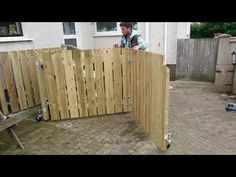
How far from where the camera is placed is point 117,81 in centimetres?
509

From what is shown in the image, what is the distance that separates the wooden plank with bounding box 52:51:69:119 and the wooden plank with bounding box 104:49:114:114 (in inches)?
36.4

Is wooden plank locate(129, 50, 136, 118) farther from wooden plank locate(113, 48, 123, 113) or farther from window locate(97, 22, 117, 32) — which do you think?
window locate(97, 22, 117, 32)

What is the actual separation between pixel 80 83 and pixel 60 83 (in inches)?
17.0

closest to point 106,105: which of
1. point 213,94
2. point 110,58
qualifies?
point 110,58

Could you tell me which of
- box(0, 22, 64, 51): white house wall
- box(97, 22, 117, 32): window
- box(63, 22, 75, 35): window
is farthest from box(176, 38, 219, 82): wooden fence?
box(63, 22, 75, 35): window

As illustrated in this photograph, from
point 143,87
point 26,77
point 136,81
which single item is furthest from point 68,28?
point 143,87

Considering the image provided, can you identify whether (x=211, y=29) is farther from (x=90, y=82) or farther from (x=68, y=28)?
(x=90, y=82)

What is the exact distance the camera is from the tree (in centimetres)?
981

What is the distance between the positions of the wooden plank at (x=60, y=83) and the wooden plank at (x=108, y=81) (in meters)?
0.92

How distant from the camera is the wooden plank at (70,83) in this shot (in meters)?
4.76

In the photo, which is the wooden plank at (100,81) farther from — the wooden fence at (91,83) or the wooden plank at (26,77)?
the wooden plank at (26,77)

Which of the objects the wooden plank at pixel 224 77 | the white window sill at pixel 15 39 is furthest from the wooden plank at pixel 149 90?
the white window sill at pixel 15 39

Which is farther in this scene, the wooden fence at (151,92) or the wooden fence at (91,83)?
the wooden fence at (91,83)
